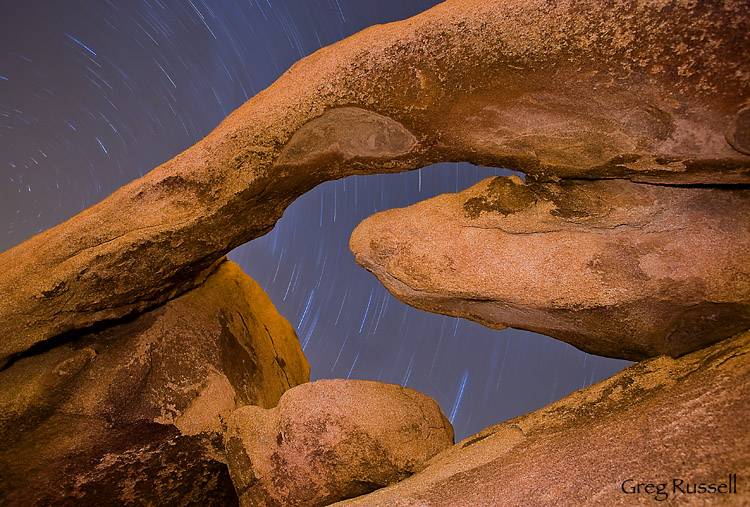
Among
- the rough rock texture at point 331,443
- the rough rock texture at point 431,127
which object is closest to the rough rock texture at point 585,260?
the rough rock texture at point 431,127

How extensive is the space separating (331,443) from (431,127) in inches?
84.1

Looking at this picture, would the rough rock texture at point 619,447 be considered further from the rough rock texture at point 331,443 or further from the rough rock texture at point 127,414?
the rough rock texture at point 127,414

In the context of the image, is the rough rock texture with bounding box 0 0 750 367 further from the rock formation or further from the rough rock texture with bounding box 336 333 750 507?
the rough rock texture with bounding box 336 333 750 507

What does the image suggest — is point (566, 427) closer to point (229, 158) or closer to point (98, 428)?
point (229, 158)

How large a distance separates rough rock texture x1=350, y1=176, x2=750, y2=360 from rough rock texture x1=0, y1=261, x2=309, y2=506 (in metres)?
1.61

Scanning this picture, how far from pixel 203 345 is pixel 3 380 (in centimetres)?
128

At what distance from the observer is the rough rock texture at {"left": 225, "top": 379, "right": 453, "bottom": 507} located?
3266 millimetres

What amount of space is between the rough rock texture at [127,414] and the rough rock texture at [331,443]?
335 millimetres

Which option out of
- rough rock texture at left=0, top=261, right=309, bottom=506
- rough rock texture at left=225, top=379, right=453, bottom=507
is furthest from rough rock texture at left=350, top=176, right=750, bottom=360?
rough rock texture at left=0, top=261, right=309, bottom=506

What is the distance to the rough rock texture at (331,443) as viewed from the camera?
3.27 m

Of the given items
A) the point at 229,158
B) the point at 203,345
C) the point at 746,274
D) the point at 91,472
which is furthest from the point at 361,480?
the point at 746,274

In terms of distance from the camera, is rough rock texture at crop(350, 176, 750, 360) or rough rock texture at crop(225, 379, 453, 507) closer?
rough rock texture at crop(350, 176, 750, 360)

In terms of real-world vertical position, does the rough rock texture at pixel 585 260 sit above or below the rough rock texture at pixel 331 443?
above

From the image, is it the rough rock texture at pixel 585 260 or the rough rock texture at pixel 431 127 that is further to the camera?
the rough rock texture at pixel 585 260
